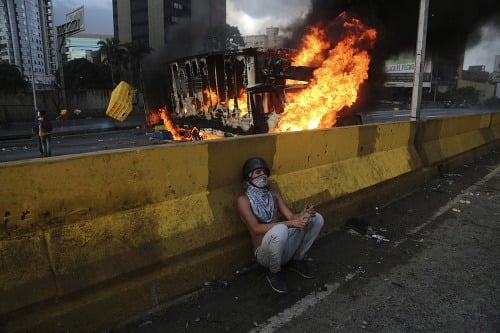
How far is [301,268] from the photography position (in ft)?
11.1

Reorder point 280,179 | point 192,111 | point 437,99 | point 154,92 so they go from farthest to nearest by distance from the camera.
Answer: point 437,99 → point 154,92 → point 192,111 → point 280,179

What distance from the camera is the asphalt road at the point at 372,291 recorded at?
266 cm

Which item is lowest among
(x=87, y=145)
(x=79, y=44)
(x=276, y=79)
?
(x=87, y=145)

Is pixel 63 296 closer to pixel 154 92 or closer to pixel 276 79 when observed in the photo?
pixel 276 79

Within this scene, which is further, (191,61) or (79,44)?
(79,44)

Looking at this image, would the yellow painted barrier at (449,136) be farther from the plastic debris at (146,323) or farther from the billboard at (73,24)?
the billboard at (73,24)

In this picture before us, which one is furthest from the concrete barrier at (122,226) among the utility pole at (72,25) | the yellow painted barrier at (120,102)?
the utility pole at (72,25)

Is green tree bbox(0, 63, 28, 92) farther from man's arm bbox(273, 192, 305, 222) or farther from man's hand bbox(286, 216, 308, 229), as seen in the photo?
man's hand bbox(286, 216, 308, 229)

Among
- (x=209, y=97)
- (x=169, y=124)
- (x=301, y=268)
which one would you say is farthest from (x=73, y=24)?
(x=301, y=268)

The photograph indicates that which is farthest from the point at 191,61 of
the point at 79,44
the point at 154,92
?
the point at 79,44

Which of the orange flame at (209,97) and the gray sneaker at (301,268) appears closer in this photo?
the gray sneaker at (301,268)

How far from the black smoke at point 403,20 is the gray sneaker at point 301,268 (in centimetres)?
854

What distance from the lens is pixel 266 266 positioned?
3234 millimetres

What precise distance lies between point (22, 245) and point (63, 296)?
42 cm
